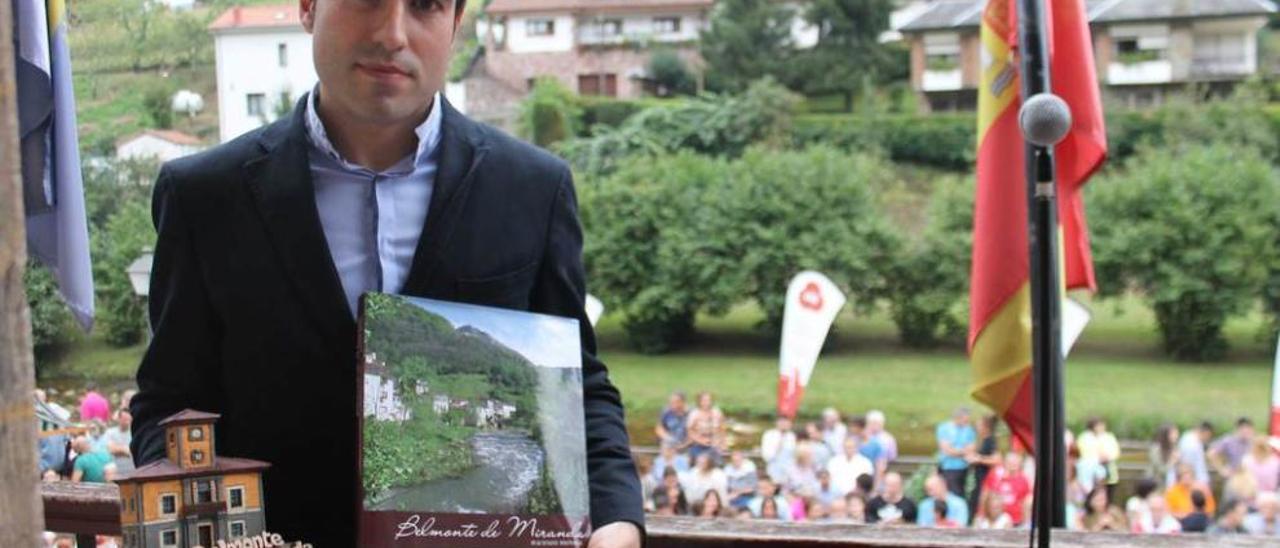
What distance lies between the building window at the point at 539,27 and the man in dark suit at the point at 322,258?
27229 millimetres

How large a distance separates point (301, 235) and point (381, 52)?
0.18 meters

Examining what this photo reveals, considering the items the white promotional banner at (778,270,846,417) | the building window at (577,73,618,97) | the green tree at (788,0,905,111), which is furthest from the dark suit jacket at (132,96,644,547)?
the green tree at (788,0,905,111)

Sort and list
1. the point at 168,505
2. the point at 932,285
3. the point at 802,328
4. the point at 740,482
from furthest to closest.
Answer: the point at 932,285
the point at 802,328
the point at 740,482
the point at 168,505

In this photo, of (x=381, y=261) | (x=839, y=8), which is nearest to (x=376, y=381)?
(x=381, y=261)

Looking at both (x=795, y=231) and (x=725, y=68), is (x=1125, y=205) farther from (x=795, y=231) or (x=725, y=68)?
(x=725, y=68)

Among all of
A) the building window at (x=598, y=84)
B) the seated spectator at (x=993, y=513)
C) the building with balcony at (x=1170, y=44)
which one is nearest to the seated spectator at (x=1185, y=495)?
the seated spectator at (x=993, y=513)

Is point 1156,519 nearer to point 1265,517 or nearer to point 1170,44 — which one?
point 1265,517

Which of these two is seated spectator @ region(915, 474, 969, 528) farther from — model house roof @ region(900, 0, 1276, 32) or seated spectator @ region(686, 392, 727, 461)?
model house roof @ region(900, 0, 1276, 32)

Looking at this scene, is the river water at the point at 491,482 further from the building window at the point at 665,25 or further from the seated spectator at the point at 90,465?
the building window at the point at 665,25

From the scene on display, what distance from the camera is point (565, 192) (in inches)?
56.4

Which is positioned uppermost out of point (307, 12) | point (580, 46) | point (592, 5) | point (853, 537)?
point (592, 5)

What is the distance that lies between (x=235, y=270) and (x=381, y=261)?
0.13 meters

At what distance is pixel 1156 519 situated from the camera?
7.61 m

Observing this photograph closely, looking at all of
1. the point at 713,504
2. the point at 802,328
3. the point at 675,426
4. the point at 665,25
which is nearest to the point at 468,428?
the point at 713,504
